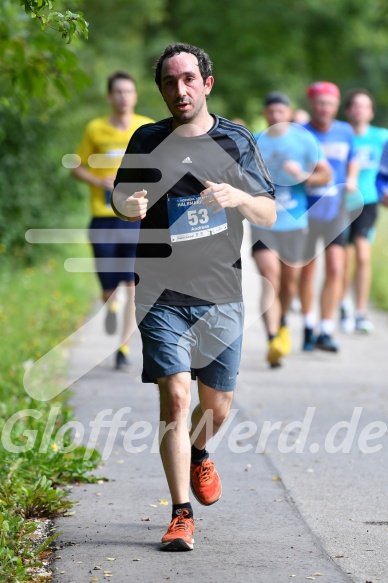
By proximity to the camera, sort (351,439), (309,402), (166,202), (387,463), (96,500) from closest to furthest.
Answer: (166,202) → (96,500) → (387,463) → (351,439) → (309,402)

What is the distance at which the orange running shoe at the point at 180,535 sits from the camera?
4.84m

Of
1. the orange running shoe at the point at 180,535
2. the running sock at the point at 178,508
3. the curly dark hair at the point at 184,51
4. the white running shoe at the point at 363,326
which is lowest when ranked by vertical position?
the white running shoe at the point at 363,326

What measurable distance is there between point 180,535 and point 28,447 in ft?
5.22

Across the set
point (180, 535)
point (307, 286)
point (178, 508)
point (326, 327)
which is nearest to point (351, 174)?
point (307, 286)

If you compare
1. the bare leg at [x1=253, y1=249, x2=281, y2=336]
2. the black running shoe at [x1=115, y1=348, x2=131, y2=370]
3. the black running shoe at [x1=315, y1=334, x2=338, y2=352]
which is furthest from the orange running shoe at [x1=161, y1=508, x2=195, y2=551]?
the black running shoe at [x1=315, y1=334, x2=338, y2=352]

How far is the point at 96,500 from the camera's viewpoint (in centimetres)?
574

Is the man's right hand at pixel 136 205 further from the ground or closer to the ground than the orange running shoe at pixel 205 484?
further from the ground

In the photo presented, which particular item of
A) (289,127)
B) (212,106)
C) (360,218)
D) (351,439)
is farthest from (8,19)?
(212,106)

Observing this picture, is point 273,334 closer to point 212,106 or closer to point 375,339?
point 375,339

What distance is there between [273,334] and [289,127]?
1.77 metres

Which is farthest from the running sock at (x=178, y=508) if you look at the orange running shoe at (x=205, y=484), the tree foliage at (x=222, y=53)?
A: the tree foliage at (x=222, y=53)

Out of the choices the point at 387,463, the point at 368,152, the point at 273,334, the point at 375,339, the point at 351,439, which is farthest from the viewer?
the point at 368,152

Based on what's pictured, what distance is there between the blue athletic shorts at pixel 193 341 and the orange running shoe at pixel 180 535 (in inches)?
23.3

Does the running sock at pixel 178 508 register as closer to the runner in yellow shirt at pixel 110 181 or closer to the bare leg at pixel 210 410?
the bare leg at pixel 210 410
